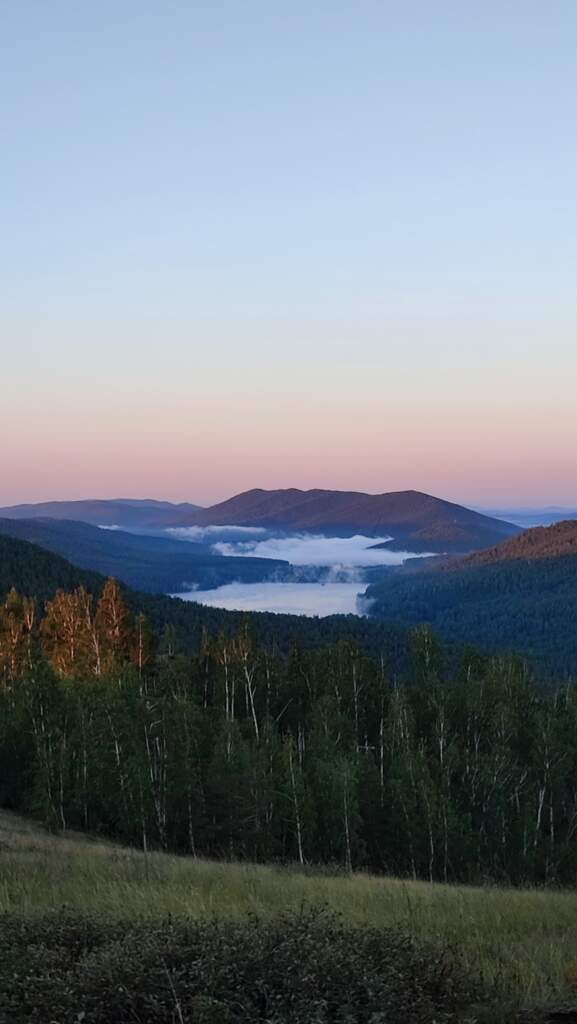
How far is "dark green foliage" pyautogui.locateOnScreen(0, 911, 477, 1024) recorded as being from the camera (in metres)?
6.72

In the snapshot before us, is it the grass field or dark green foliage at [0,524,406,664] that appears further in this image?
dark green foliage at [0,524,406,664]

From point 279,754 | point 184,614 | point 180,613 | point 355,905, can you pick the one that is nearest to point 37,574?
point 180,613

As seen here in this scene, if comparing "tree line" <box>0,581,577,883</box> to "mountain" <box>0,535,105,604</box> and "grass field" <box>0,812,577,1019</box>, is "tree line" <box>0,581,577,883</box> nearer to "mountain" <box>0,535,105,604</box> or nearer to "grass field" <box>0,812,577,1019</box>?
"grass field" <box>0,812,577,1019</box>

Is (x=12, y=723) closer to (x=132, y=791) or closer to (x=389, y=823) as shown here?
(x=132, y=791)

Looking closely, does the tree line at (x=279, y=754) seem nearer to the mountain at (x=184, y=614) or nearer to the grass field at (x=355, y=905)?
the grass field at (x=355, y=905)

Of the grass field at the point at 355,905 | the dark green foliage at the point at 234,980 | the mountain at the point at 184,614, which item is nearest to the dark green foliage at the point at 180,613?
the mountain at the point at 184,614

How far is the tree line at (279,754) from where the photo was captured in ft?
142

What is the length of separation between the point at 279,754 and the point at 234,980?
1650 inches

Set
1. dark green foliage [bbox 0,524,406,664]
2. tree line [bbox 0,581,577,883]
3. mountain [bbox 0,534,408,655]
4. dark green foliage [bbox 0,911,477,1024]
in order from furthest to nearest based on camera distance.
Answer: dark green foliage [bbox 0,524,406,664] → mountain [bbox 0,534,408,655] → tree line [bbox 0,581,577,883] → dark green foliage [bbox 0,911,477,1024]

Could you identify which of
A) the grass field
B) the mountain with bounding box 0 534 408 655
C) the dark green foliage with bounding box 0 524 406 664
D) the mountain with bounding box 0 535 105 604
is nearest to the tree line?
the grass field

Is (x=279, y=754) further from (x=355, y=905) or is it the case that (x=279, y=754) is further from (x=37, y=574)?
(x=37, y=574)

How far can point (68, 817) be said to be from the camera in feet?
147

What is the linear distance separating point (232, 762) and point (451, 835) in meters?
13.3

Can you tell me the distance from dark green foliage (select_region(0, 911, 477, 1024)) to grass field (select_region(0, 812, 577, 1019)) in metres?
0.90
